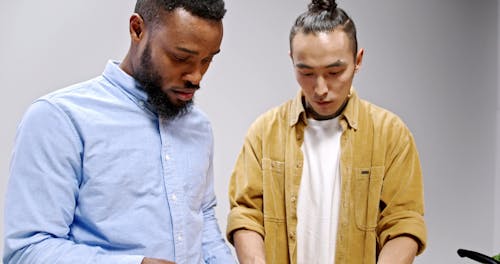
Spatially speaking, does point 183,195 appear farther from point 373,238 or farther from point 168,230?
point 373,238

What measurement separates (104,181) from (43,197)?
0.11 metres

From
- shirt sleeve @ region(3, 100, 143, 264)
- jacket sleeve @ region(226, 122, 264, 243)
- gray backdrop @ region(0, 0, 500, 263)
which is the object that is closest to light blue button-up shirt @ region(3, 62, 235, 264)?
shirt sleeve @ region(3, 100, 143, 264)

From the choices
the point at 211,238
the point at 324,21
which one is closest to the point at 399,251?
the point at 211,238

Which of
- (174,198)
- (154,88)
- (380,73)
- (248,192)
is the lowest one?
(248,192)

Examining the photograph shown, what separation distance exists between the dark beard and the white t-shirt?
503 mm

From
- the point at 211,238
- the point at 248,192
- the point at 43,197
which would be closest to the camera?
the point at 43,197

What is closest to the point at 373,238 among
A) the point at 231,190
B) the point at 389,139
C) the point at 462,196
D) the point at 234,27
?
the point at 389,139

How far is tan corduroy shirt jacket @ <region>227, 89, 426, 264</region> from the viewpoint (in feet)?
5.00

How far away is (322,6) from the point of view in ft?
5.08

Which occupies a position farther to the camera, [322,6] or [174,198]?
[322,6]

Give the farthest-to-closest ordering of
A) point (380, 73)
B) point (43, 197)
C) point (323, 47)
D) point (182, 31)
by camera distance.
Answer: point (380, 73), point (323, 47), point (182, 31), point (43, 197)

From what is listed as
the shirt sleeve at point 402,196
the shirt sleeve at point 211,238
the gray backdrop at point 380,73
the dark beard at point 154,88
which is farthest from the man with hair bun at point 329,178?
the gray backdrop at point 380,73

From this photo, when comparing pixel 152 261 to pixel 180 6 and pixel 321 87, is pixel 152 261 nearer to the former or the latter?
pixel 180 6

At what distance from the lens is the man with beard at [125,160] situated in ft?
3.31
